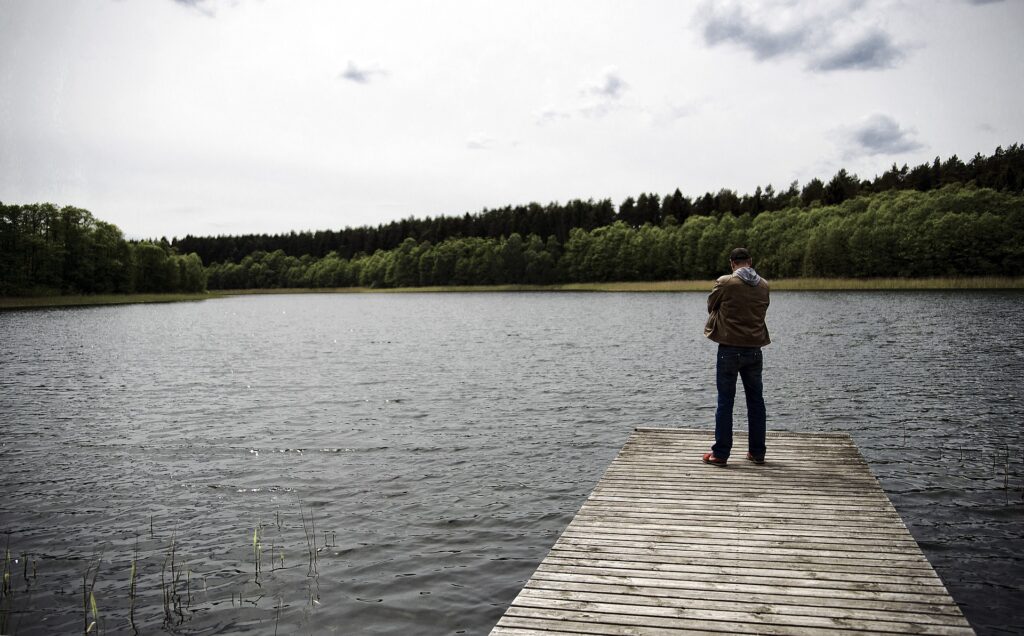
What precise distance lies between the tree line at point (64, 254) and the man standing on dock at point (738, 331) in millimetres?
93186

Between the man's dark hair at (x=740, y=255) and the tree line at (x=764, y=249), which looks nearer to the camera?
the man's dark hair at (x=740, y=255)

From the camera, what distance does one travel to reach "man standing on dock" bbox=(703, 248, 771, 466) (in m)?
8.52

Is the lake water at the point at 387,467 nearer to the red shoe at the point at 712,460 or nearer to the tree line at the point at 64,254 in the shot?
the red shoe at the point at 712,460

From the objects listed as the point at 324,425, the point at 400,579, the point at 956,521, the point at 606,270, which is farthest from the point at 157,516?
the point at 606,270

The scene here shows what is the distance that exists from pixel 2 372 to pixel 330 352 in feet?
43.5

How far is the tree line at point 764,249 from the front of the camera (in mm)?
90312

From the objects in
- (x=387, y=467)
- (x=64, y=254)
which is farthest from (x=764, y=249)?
(x=387, y=467)

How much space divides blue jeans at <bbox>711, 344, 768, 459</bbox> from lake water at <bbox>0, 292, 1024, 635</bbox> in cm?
247

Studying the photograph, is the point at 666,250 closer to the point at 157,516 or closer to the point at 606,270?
the point at 606,270

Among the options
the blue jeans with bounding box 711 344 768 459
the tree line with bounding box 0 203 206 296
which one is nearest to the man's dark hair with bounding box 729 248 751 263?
the blue jeans with bounding box 711 344 768 459

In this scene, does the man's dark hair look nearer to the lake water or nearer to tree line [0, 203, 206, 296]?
the lake water

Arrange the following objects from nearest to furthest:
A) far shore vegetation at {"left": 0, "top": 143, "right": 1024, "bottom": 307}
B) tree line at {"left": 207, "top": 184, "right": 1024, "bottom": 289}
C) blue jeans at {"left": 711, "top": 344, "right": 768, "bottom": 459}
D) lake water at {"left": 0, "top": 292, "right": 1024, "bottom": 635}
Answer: lake water at {"left": 0, "top": 292, "right": 1024, "bottom": 635} < blue jeans at {"left": 711, "top": 344, "right": 768, "bottom": 459} < far shore vegetation at {"left": 0, "top": 143, "right": 1024, "bottom": 307} < tree line at {"left": 207, "top": 184, "right": 1024, "bottom": 289}

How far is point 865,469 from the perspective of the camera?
907 cm

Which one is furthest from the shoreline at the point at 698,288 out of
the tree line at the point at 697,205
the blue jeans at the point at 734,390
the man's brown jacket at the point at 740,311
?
the man's brown jacket at the point at 740,311
